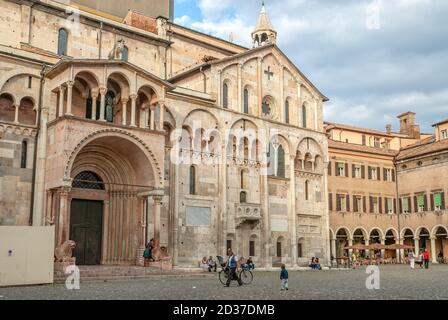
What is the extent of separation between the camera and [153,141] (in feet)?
90.4

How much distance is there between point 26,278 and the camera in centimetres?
2005

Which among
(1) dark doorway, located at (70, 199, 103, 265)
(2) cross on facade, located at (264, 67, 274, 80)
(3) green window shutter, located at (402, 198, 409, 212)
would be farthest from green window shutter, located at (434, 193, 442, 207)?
(1) dark doorway, located at (70, 199, 103, 265)

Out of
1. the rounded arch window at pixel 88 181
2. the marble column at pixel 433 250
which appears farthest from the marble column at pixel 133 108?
the marble column at pixel 433 250

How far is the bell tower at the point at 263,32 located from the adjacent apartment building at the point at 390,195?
9.61 m

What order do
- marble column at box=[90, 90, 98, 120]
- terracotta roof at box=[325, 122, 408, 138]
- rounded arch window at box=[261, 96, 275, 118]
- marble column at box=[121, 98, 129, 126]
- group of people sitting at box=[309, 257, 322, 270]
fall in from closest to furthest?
marble column at box=[90, 90, 98, 120] → marble column at box=[121, 98, 129, 126] → group of people sitting at box=[309, 257, 322, 270] → rounded arch window at box=[261, 96, 275, 118] → terracotta roof at box=[325, 122, 408, 138]

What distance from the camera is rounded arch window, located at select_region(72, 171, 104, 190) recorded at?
27.7m

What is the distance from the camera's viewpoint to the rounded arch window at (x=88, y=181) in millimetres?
27719

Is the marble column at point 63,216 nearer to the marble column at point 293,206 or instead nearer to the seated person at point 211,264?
the seated person at point 211,264

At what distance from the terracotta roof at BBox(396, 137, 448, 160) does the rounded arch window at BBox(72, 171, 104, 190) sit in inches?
1206

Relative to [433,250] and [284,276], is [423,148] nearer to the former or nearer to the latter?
[433,250]

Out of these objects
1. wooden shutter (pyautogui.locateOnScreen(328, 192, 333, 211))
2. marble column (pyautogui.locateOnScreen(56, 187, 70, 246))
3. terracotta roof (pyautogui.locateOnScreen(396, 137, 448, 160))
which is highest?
terracotta roof (pyautogui.locateOnScreen(396, 137, 448, 160))

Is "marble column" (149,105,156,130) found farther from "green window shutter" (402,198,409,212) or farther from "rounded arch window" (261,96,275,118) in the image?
"green window shutter" (402,198,409,212)
